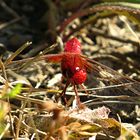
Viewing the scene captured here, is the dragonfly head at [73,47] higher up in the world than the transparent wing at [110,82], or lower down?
higher up

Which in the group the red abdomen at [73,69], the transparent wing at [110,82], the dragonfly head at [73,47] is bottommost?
the transparent wing at [110,82]

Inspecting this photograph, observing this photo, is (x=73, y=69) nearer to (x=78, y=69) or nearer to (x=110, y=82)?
(x=78, y=69)

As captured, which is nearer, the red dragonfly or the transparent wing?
the red dragonfly

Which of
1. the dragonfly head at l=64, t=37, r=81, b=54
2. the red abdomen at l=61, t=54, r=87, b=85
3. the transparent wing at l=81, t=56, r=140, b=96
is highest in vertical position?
the dragonfly head at l=64, t=37, r=81, b=54

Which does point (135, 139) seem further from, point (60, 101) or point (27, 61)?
point (27, 61)

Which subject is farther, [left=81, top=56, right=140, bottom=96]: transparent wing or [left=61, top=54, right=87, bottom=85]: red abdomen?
[left=81, top=56, right=140, bottom=96]: transparent wing

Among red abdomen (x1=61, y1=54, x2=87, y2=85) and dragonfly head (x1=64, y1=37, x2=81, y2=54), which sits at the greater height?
dragonfly head (x1=64, y1=37, x2=81, y2=54)

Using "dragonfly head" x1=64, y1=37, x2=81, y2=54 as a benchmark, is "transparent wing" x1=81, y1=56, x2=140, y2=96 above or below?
below

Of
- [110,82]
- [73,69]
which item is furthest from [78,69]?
[110,82]
